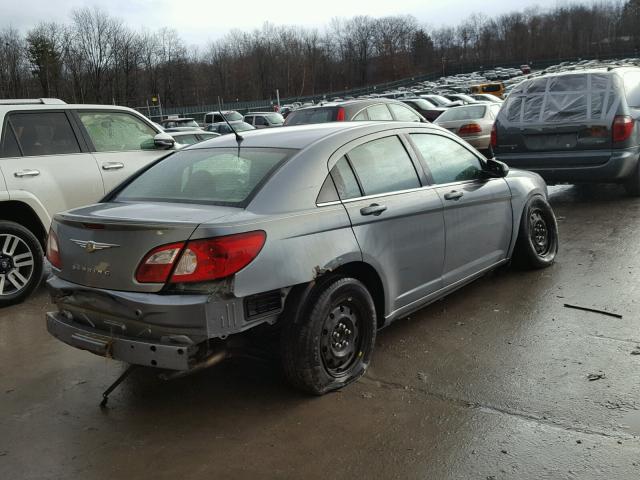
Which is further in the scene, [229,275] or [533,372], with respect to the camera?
[533,372]

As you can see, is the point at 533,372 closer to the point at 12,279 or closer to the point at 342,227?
the point at 342,227

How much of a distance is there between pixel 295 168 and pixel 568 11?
15340 cm

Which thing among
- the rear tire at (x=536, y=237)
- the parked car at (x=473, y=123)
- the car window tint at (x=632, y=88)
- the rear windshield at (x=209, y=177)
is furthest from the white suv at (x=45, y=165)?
the parked car at (x=473, y=123)

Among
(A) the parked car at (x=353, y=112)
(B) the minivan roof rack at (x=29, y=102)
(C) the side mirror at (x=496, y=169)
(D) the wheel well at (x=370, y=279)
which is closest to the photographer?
(D) the wheel well at (x=370, y=279)

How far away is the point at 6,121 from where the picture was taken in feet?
19.3

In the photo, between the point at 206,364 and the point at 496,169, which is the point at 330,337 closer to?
the point at 206,364

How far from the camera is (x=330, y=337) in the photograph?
3.47 meters

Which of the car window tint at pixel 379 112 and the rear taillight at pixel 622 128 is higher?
the car window tint at pixel 379 112

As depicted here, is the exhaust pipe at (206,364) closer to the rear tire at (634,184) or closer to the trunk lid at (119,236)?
the trunk lid at (119,236)

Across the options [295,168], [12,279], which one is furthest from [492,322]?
[12,279]

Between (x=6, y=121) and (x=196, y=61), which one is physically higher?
(x=196, y=61)

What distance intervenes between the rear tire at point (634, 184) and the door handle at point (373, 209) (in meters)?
5.97

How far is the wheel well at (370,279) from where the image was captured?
3711 mm

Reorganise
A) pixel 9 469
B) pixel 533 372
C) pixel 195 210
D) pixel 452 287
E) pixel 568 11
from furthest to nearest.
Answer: pixel 568 11, pixel 452 287, pixel 533 372, pixel 195 210, pixel 9 469
